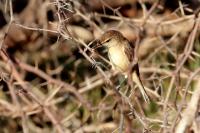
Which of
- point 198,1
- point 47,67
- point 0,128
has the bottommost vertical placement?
point 0,128

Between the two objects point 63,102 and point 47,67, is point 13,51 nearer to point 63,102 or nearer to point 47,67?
point 47,67

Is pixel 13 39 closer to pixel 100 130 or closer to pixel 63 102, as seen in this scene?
pixel 63 102

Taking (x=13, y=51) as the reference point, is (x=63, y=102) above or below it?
below

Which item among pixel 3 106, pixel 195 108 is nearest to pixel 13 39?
pixel 3 106

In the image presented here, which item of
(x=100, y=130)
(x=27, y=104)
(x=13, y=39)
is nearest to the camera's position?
(x=100, y=130)

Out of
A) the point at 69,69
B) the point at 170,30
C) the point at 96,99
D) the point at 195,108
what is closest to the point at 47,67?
the point at 69,69

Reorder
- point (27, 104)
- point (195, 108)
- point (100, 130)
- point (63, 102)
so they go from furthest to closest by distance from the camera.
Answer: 1. point (63, 102)
2. point (27, 104)
3. point (100, 130)
4. point (195, 108)

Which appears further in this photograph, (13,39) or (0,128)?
(13,39)
